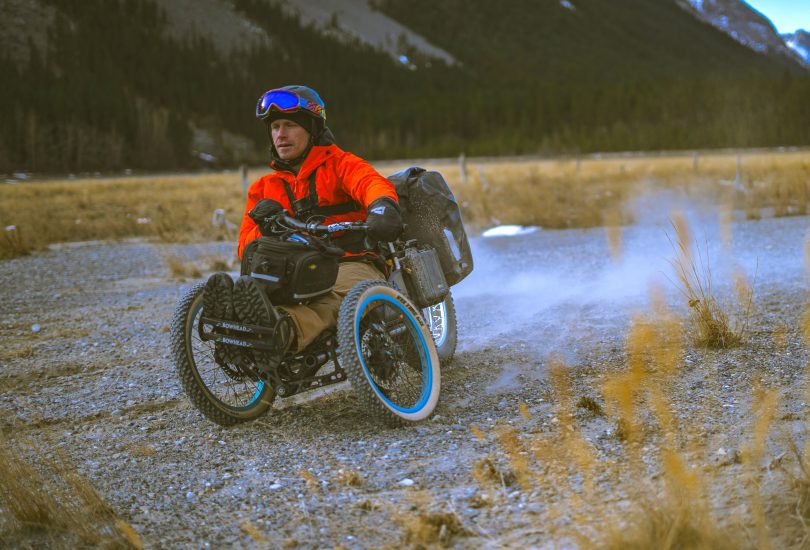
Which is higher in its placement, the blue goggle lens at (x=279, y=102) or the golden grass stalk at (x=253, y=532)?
the blue goggle lens at (x=279, y=102)

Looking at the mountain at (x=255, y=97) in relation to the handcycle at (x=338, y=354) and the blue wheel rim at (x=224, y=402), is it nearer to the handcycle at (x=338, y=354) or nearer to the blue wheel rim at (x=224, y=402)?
the blue wheel rim at (x=224, y=402)

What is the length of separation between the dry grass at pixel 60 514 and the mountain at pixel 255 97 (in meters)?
82.2

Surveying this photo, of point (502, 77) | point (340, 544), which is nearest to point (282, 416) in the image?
point (340, 544)

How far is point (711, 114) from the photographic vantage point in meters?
129

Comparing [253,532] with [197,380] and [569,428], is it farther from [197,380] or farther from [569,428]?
[569,428]

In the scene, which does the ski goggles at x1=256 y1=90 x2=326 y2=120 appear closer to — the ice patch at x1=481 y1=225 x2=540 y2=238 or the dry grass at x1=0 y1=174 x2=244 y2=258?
the ice patch at x1=481 y1=225 x2=540 y2=238

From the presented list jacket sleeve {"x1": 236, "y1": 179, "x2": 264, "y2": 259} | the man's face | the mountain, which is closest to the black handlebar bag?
jacket sleeve {"x1": 236, "y1": 179, "x2": 264, "y2": 259}

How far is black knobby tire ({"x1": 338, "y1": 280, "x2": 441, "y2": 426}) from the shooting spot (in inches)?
174

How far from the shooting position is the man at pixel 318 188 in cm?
475

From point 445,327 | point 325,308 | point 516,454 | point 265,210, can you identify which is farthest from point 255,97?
point 516,454

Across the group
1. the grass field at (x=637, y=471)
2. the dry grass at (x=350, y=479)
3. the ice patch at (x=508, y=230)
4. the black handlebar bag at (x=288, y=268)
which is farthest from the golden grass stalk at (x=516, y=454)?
the ice patch at (x=508, y=230)

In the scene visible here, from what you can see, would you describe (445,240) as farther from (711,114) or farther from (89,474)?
(711,114)

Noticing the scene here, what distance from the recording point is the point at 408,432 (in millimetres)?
4578

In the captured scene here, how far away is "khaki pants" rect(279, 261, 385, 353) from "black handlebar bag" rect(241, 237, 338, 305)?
86 mm
